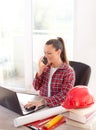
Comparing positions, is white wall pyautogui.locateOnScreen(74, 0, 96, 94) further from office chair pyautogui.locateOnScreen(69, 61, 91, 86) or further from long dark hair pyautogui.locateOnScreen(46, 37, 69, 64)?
long dark hair pyautogui.locateOnScreen(46, 37, 69, 64)

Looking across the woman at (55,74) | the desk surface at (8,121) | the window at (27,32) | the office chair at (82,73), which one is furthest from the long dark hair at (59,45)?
the window at (27,32)

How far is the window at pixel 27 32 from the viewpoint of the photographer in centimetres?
319

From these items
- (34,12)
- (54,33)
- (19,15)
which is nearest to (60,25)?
(54,33)

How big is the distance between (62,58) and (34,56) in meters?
1.63

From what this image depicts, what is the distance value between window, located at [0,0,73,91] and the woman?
49.1 inches

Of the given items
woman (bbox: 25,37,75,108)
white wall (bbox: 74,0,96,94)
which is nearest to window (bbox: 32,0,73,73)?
white wall (bbox: 74,0,96,94)

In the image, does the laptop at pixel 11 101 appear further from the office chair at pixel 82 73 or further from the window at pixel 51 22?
the window at pixel 51 22

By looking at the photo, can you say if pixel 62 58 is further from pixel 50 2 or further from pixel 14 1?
pixel 14 1

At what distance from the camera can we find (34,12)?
11.1ft

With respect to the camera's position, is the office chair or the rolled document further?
the office chair

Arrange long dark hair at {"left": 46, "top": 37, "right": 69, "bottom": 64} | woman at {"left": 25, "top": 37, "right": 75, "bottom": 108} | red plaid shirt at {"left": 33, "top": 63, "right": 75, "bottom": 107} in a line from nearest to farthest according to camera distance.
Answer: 1. red plaid shirt at {"left": 33, "top": 63, "right": 75, "bottom": 107}
2. woman at {"left": 25, "top": 37, "right": 75, "bottom": 108}
3. long dark hair at {"left": 46, "top": 37, "right": 69, "bottom": 64}

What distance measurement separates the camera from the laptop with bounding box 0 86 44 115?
4.31 ft

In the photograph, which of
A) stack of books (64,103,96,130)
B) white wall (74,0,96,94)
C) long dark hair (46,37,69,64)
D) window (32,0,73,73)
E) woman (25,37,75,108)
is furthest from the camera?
window (32,0,73,73)

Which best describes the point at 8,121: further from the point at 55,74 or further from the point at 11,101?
the point at 55,74
